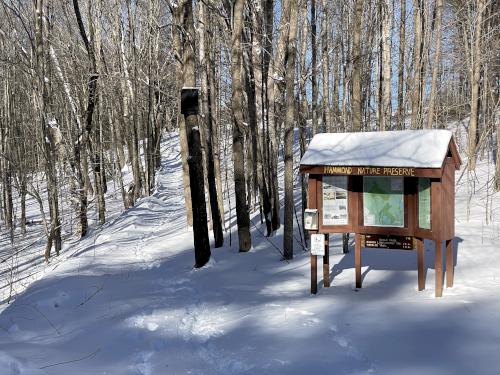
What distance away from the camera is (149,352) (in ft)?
18.5

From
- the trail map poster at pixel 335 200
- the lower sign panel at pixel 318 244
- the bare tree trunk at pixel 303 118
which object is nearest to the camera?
the lower sign panel at pixel 318 244

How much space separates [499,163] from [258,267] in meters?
8.62

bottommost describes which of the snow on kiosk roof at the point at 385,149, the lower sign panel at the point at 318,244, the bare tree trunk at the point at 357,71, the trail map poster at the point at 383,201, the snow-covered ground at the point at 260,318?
the snow-covered ground at the point at 260,318

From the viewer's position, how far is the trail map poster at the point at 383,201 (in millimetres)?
7402

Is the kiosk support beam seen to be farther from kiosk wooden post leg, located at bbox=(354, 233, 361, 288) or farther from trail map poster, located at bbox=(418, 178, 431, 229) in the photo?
kiosk wooden post leg, located at bbox=(354, 233, 361, 288)

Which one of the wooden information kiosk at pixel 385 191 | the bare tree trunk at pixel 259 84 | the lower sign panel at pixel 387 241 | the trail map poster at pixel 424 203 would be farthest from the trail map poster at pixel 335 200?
the bare tree trunk at pixel 259 84

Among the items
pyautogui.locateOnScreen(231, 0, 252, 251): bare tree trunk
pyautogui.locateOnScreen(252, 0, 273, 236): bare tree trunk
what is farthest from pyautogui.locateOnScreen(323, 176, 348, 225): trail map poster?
pyautogui.locateOnScreen(252, 0, 273, 236): bare tree trunk

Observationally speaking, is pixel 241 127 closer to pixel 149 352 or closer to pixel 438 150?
pixel 438 150

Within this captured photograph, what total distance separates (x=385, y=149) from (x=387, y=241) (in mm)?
→ 1408

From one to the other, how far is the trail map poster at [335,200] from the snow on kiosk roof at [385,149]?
1.47ft

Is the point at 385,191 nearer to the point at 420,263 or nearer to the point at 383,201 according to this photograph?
the point at 383,201

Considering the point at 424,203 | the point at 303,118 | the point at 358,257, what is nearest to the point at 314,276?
the point at 358,257

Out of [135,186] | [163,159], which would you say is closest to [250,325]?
[135,186]

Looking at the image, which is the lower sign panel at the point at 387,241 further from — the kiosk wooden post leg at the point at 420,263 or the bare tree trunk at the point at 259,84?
the bare tree trunk at the point at 259,84
